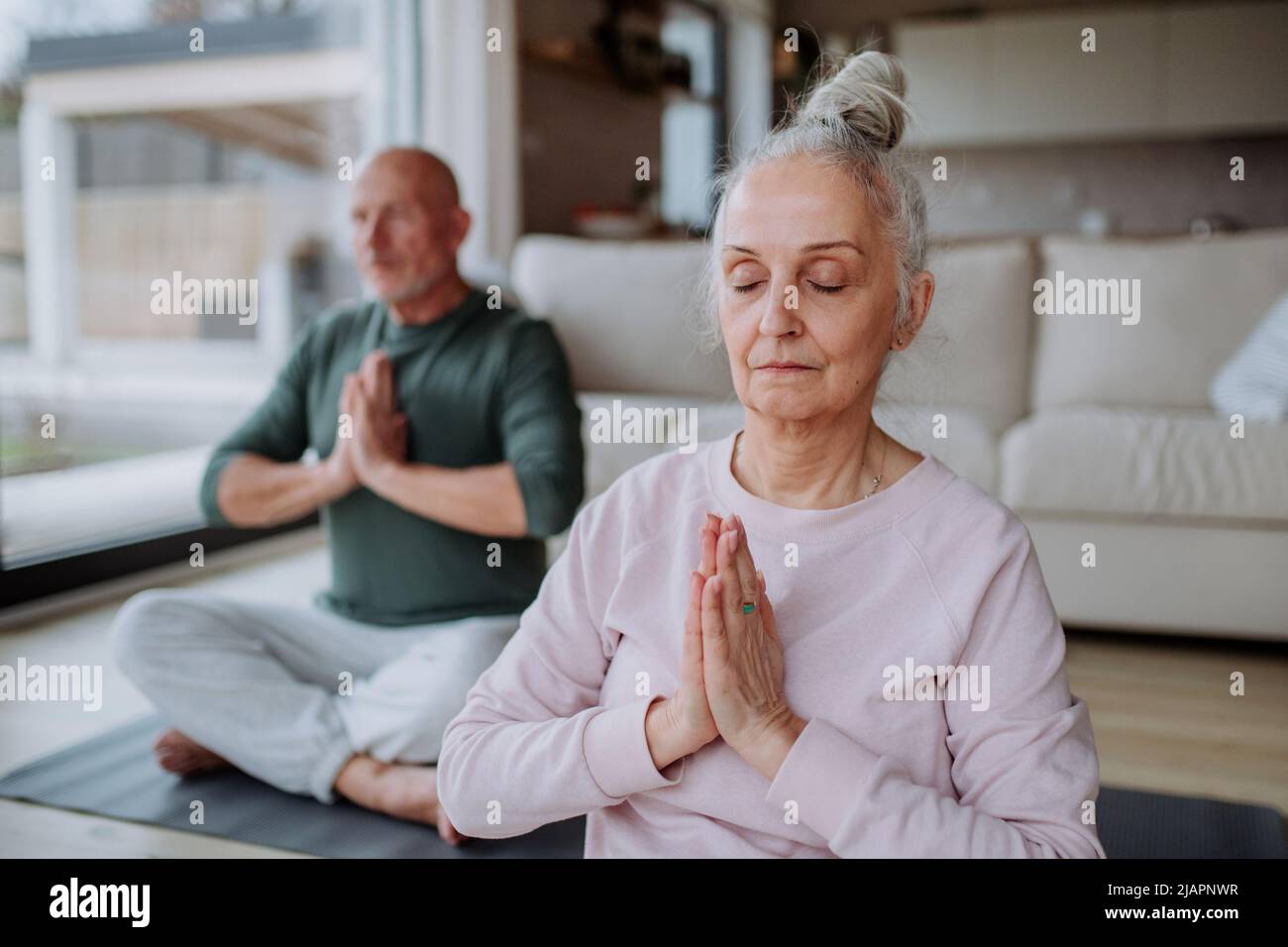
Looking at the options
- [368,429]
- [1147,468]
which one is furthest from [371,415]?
[1147,468]

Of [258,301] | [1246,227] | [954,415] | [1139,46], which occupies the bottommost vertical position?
[954,415]

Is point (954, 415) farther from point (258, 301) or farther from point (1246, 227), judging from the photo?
point (1246, 227)

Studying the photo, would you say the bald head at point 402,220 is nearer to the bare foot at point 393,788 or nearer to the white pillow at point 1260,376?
the bare foot at point 393,788

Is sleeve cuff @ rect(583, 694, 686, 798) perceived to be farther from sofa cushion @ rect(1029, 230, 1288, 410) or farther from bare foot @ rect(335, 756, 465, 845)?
sofa cushion @ rect(1029, 230, 1288, 410)

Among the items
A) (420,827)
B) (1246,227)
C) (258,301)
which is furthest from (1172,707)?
(1246,227)

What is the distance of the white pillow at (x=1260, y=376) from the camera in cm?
285

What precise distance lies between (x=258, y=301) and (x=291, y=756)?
2573 millimetres

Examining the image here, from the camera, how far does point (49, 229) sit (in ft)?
10.8

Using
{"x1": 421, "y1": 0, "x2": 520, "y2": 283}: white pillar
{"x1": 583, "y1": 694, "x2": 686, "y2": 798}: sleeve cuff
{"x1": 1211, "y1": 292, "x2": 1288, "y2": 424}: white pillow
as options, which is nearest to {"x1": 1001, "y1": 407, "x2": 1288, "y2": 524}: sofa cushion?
{"x1": 1211, "y1": 292, "x2": 1288, "y2": 424}: white pillow

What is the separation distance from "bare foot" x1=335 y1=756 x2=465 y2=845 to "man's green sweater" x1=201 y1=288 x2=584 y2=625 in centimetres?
25

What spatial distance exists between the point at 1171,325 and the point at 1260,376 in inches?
15.1

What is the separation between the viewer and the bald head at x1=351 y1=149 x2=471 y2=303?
76.5 inches

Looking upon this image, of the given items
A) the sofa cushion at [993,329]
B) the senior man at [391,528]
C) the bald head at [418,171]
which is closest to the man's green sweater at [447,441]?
the senior man at [391,528]
